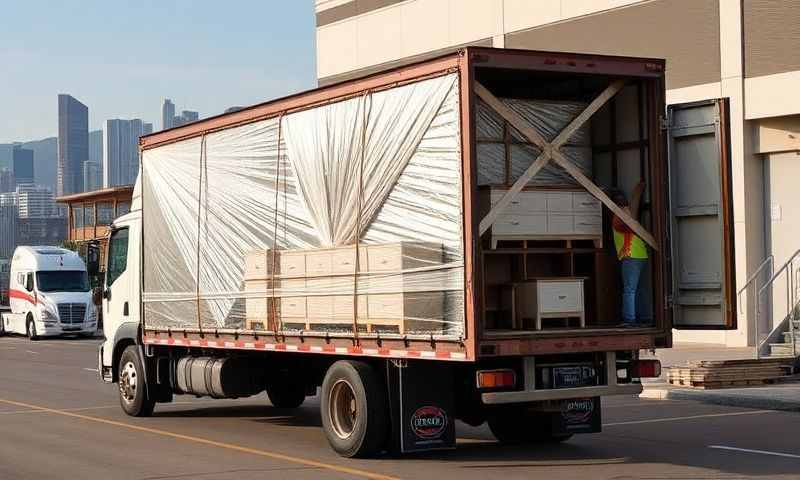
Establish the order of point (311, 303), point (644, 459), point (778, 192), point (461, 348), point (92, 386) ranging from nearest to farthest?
point (461, 348) → point (644, 459) → point (311, 303) → point (92, 386) → point (778, 192)

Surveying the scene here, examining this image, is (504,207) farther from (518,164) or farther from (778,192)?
(778,192)

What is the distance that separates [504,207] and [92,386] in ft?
42.4

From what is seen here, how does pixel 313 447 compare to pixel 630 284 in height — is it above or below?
below

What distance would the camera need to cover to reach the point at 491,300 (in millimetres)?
13500

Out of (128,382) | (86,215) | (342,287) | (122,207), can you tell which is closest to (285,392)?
(128,382)

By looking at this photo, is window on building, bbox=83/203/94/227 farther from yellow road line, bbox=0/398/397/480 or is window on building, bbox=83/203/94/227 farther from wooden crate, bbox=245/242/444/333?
wooden crate, bbox=245/242/444/333

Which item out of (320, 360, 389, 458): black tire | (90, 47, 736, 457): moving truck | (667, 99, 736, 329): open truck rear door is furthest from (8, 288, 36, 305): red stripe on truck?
(667, 99, 736, 329): open truck rear door

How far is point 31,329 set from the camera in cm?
4684

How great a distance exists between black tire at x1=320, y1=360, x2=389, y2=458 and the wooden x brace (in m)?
2.01

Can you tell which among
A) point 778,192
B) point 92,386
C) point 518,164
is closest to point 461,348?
point 518,164

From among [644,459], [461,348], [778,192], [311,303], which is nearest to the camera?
[461,348]

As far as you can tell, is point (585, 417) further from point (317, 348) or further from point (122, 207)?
point (122, 207)

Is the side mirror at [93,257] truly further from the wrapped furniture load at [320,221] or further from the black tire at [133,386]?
the wrapped furniture load at [320,221]

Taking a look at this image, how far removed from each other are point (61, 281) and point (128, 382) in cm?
2984
